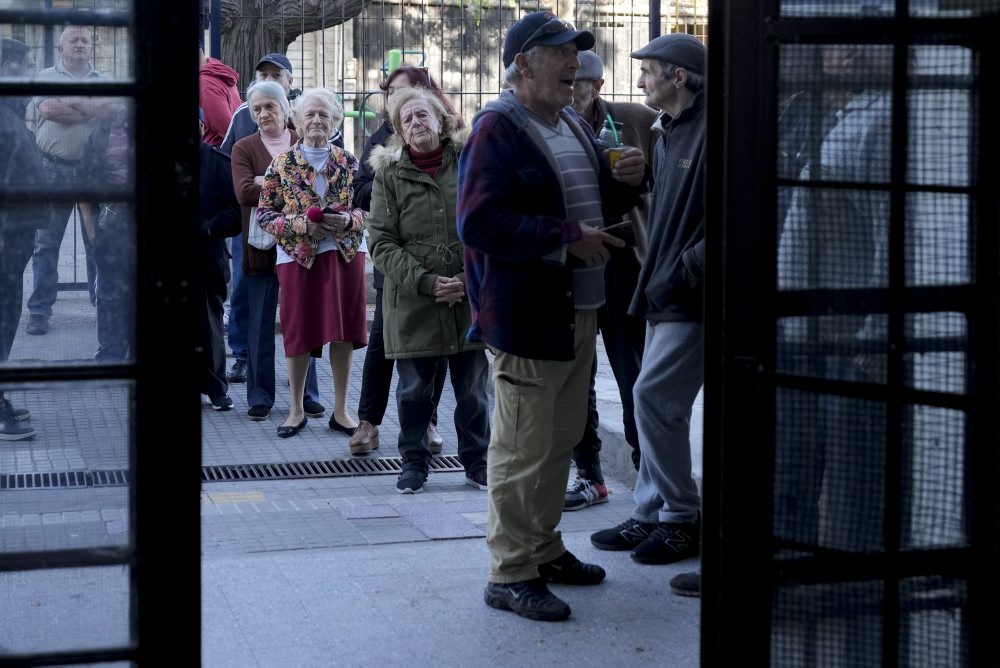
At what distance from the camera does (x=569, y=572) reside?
4902 millimetres

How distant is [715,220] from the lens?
311cm

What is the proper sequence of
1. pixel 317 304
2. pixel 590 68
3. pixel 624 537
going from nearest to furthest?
pixel 624 537 < pixel 590 68 < pixel 317 304

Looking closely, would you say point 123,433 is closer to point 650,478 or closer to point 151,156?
point 151,156

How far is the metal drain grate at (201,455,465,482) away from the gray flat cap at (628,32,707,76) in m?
2.66

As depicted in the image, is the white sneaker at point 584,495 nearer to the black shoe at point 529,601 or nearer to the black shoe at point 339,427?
the black shoe at point 529,601

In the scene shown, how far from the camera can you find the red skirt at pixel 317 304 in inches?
300

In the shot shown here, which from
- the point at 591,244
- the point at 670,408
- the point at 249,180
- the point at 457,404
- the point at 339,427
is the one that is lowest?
the point at 339,427

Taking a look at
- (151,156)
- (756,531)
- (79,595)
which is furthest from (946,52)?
(79,595)

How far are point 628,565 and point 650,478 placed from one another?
0.35 m

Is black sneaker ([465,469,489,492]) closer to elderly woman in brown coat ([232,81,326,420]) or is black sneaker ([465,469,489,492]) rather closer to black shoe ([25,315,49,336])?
elderly woman in brown coat ([232,81,326,420])

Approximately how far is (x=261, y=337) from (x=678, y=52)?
3.83m

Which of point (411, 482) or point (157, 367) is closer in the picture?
point (157, 367)

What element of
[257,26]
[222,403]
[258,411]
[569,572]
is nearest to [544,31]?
[569,572]

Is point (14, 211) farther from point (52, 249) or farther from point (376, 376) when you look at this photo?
point (376, 376)
